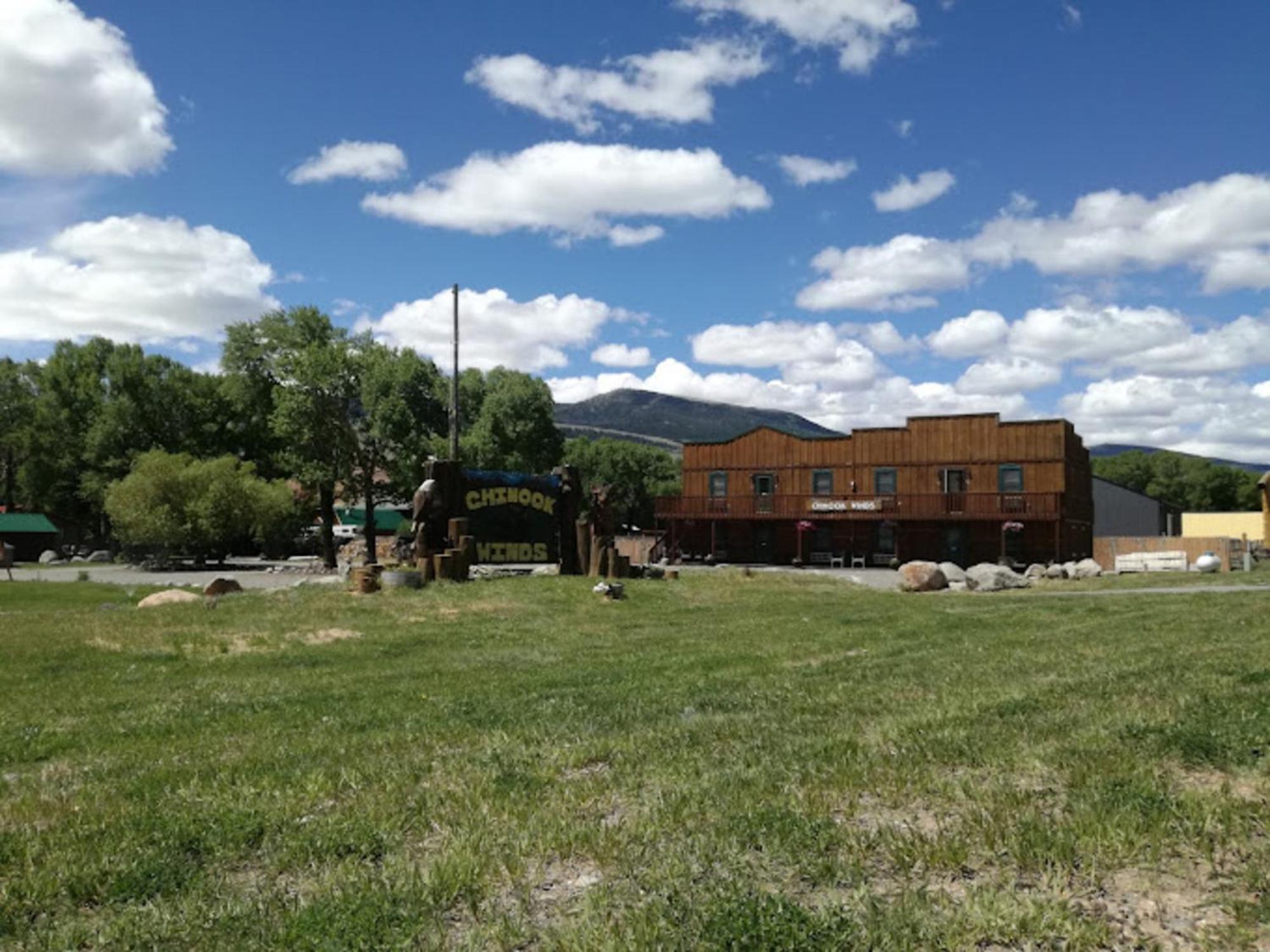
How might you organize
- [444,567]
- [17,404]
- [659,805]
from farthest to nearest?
1. [17,404]
2. [444,567]
3. [659,805]

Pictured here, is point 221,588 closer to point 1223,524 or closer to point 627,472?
point 1223,524

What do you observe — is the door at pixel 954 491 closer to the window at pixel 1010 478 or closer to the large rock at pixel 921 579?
the window at pixel 1010 478

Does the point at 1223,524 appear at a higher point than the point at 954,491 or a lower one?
lower

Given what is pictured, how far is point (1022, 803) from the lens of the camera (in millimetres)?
5508

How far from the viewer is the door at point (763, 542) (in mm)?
57500

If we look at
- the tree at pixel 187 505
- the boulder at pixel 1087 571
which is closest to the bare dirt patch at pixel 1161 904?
the boulder at pixel 1087 571

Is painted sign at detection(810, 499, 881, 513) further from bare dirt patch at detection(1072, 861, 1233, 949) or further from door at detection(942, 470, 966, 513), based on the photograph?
bare dirt patch at detection(1072, 861, 1233, 949)

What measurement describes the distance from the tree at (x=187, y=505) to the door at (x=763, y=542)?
2936 cm

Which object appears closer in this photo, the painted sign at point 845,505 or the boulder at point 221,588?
the boulder at point 221,588

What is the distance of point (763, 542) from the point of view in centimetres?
5778

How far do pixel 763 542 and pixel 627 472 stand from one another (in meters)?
56.5

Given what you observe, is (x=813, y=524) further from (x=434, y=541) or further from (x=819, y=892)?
(x=819, y=892)

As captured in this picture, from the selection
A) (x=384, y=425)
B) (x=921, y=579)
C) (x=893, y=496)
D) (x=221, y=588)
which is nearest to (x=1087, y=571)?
(x=921, y=579)

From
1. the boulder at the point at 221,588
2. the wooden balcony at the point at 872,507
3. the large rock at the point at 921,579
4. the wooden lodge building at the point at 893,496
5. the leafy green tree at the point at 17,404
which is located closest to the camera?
the boulder at the point at 221,588
